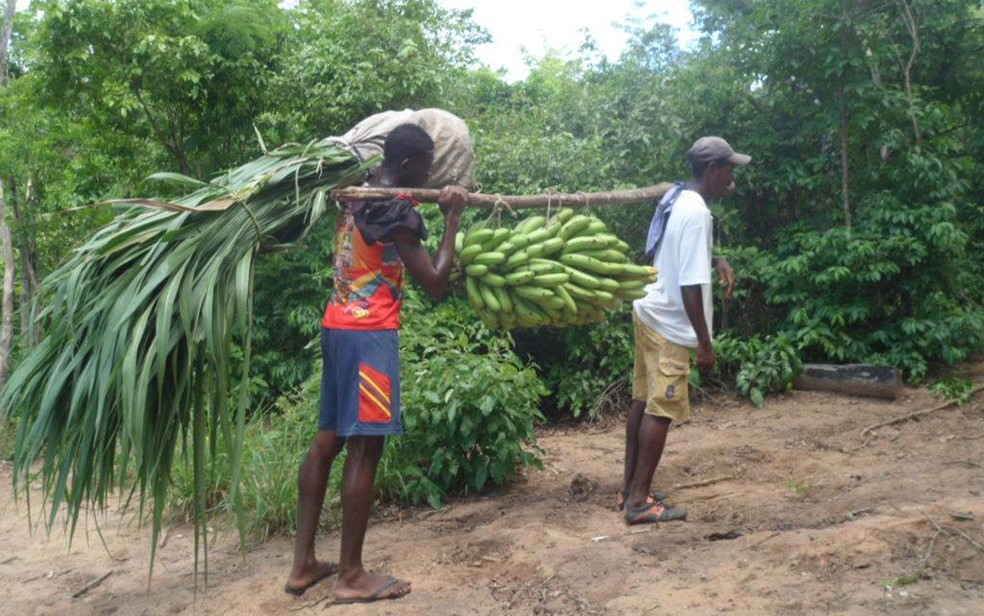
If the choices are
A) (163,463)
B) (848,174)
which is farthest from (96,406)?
(848,174)

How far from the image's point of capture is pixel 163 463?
3389 mm

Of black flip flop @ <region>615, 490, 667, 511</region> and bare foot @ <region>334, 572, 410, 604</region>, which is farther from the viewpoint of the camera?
black flip flop @ <region>615, 490, 667, 511</region>

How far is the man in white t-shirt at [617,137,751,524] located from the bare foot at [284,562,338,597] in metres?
1.45

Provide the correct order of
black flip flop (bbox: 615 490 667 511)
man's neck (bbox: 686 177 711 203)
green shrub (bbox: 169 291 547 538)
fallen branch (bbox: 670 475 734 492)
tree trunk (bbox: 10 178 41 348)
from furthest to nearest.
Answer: tree trunk (bbox: 10 178 41 348) → fallen branch (bbox: 670 475 734 492) → green shrub (bbox: 169 291 547 538) → black flip flop (bbox: 615 490 667 511) → man's neck (bbox: 686 177 711 203)

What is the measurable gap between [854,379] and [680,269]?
326 centimetres

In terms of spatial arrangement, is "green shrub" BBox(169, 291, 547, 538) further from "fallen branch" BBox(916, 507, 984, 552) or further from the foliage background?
"fallen branch" BBox(916, 507, 984, 552)

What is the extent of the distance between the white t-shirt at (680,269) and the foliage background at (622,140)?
201 cm

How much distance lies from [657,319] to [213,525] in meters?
2.75

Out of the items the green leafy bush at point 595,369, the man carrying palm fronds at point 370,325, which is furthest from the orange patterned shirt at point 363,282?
the green leafy bush at point 595,369

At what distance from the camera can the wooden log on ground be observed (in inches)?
260

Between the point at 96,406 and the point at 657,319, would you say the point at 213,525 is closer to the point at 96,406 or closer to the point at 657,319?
the point at 96,406

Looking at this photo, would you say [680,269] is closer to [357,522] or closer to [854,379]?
[357,522]

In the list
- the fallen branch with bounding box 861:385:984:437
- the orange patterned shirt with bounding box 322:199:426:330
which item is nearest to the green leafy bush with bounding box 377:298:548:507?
the orange patterned shirt with bounding box 322:199:426:330

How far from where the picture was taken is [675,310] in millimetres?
4262
